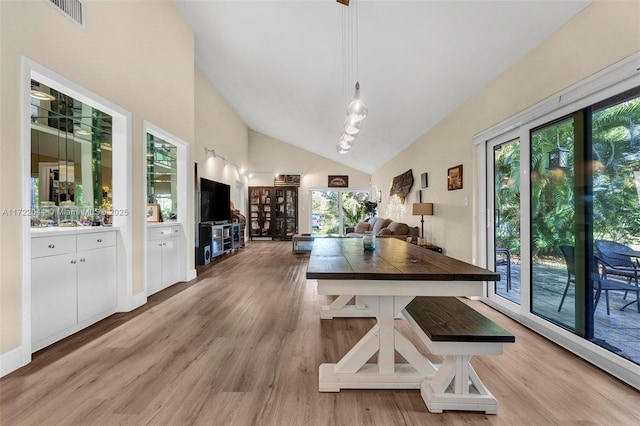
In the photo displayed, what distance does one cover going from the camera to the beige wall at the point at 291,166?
10180mm

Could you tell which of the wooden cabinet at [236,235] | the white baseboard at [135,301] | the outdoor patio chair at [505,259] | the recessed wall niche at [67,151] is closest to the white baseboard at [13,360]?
the white baseboard at [135,301]

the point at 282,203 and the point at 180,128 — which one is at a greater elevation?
the point at 180,128

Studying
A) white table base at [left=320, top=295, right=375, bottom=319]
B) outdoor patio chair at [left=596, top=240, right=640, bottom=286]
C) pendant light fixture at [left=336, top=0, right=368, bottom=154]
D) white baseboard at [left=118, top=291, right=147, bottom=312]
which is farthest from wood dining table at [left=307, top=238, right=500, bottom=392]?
white baseboard at [left=118, top=291, right=147, bottom=312]

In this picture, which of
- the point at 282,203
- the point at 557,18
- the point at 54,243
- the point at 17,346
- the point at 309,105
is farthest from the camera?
the point at 282,203

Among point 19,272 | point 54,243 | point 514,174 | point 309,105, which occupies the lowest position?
point 19,272

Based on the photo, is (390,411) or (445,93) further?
(445,93)

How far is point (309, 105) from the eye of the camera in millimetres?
5781

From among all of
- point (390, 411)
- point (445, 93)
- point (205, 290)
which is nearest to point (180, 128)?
point (205, 290)

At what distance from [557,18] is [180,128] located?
14.2ft

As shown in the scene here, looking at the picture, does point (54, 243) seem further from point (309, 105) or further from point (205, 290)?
point (309, 105)

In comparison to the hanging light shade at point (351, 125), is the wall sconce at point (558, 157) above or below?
below

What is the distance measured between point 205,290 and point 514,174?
3.91m

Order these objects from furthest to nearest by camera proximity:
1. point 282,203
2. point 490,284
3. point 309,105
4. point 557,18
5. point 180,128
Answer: point 282,203, point 309,105, point 180,128, point 490,284, point 557,18

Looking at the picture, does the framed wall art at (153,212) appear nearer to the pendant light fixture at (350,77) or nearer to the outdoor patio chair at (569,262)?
the pendant light fixture at (350,77)
